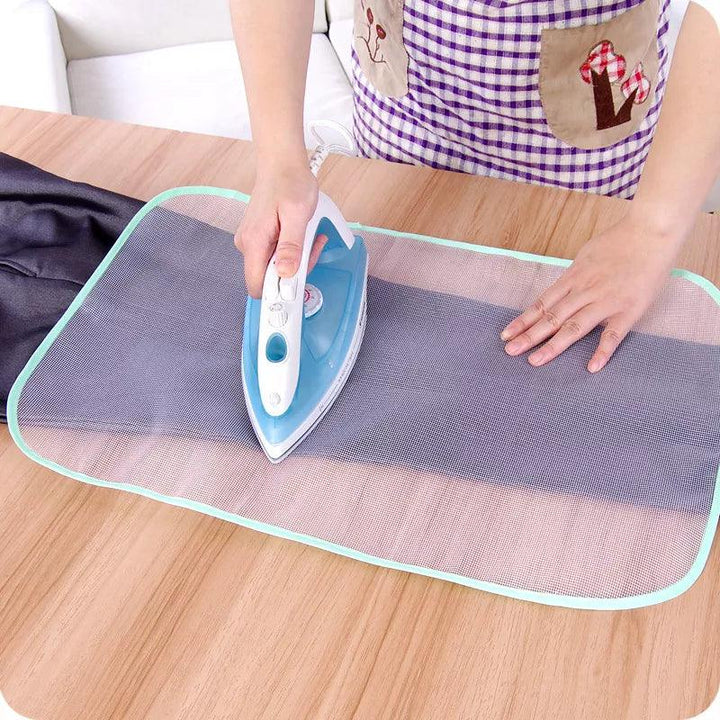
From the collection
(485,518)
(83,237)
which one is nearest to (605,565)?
(485,518)

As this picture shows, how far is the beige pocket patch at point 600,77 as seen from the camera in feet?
3.48

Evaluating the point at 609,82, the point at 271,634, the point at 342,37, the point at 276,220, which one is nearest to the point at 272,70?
the point at 276,220

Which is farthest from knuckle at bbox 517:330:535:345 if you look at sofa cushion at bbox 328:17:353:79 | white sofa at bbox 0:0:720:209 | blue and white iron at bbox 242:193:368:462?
sofa cushion at bbox 328:17:353:79

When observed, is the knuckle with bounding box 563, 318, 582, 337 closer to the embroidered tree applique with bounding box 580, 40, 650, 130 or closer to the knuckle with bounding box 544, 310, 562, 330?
the knuckle with bounding box 544, 310, 562, 330

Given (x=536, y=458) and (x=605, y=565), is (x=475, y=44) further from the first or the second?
(x=605, y=565)

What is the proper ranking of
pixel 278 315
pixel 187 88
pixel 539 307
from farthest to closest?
pixel 187 88 < pixel 539 307 < pixel 278 315

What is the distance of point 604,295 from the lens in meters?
0.95

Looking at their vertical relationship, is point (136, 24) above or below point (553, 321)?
below

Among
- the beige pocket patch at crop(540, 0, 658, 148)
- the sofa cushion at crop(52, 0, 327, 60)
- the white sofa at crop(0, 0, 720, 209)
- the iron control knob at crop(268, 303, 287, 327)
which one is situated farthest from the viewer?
the sofa cushion at crop(52, 0, 327, 60)

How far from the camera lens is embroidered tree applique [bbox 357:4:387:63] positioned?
45.0 inches

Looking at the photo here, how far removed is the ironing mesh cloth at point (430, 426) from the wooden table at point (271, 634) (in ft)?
0.08

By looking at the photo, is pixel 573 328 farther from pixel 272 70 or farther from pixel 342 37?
pixel 342 37

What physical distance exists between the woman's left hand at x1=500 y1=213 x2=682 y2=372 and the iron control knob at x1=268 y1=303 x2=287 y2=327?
0.25 meters

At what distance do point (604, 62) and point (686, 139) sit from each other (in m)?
0.21
